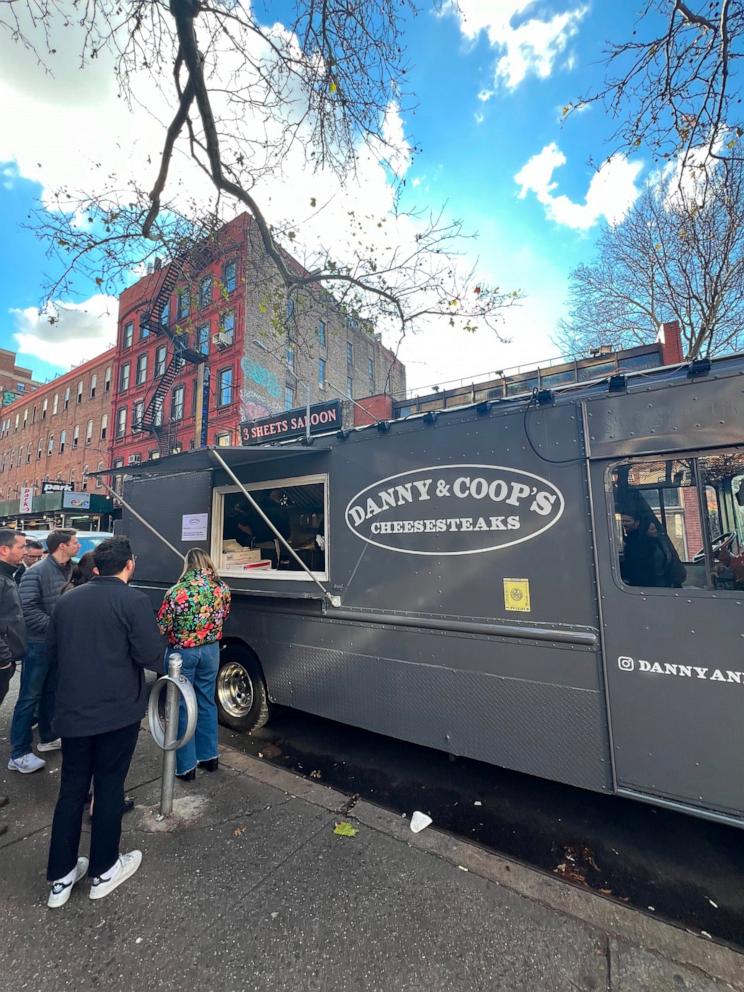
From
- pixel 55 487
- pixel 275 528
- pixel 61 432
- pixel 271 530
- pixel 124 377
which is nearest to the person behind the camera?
pixel 275 528

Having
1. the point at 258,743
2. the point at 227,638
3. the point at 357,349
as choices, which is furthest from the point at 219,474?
the point at 357,349

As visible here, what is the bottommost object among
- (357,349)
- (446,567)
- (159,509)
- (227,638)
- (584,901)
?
(584,901)

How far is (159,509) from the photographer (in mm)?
5855

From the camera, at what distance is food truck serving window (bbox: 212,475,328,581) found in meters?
4.71

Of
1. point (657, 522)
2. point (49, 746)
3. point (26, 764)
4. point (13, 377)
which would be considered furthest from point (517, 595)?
point (13, 377)

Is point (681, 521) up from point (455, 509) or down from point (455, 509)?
down

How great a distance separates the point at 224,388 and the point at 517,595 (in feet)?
83.8

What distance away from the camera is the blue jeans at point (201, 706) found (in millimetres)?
Answer: 3830

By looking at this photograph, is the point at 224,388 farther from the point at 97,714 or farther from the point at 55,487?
the point at 97,714

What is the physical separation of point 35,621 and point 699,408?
551cm

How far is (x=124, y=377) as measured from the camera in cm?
3155

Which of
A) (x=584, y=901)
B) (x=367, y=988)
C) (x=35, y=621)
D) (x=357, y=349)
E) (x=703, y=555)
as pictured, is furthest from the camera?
(x=357, y=349)

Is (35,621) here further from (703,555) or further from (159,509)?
(703,555)

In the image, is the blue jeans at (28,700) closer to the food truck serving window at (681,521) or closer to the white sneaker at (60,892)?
the white sneaker at (60,892)
